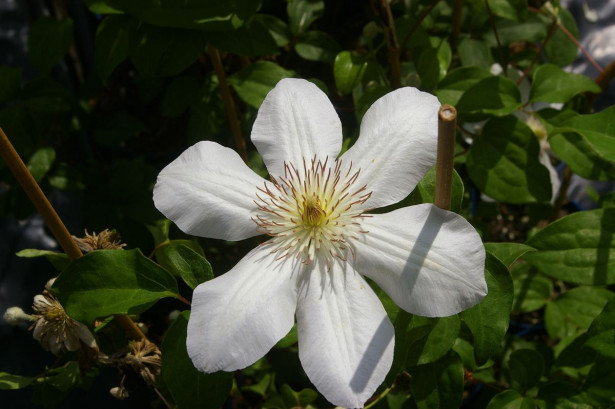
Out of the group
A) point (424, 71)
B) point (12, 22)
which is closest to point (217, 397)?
point (424, 71)

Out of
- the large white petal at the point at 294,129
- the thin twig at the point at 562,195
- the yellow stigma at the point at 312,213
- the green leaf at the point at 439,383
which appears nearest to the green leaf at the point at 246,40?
the large white petal at the point at 294,129

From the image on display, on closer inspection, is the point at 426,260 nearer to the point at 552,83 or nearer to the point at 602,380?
the point at 602,380

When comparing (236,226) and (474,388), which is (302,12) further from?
(474,388)

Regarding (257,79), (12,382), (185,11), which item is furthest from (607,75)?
(12,382)

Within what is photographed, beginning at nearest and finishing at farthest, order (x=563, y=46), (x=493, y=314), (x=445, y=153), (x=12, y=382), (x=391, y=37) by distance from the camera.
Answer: (x=445, y=153), (x=493, y=314), (x=12, y=382), (x=391, y=37), (x=563, y=46)

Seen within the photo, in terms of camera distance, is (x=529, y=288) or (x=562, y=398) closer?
(x=562, y=398)
